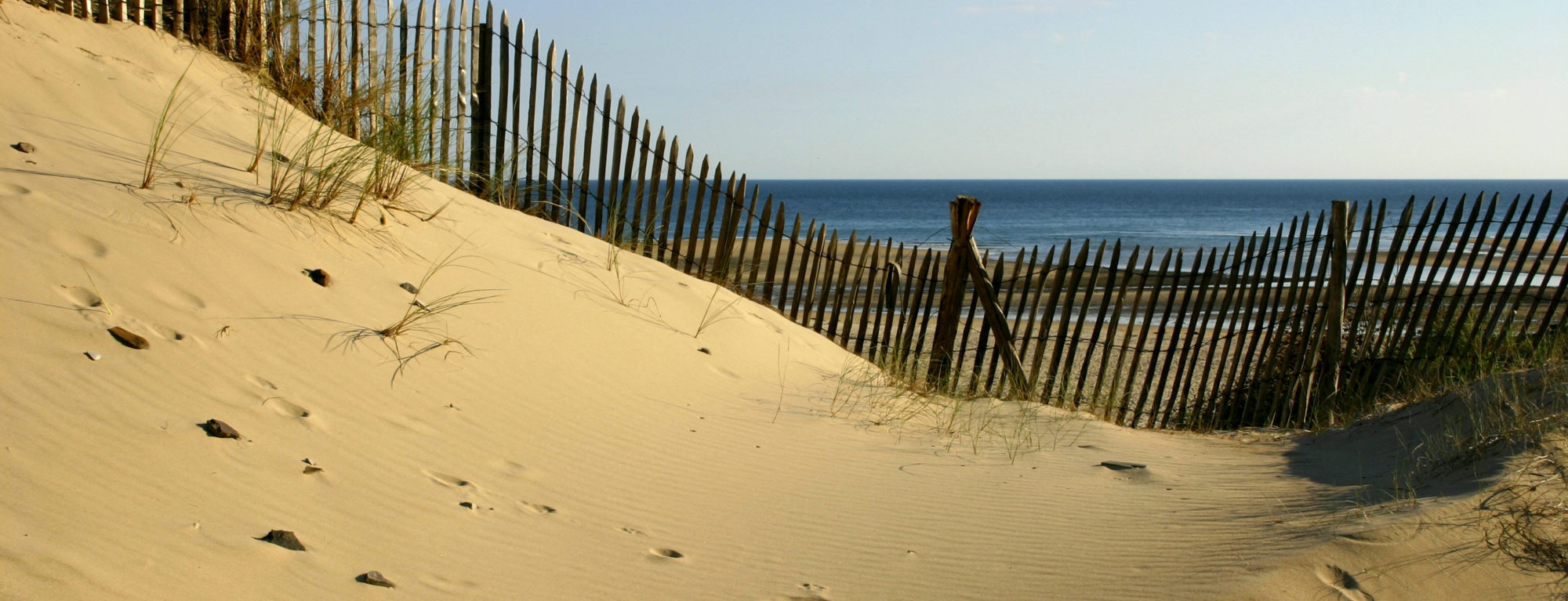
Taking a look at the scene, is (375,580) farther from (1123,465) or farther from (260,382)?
(1123,465)

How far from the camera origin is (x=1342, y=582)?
260 centimetres

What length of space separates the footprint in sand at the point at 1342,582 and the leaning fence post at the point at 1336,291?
3.74 m

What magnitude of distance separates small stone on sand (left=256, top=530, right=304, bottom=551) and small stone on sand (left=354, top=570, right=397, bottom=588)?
0.61 feet

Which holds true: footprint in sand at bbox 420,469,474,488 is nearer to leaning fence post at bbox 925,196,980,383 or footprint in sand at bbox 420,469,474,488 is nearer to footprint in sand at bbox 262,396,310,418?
footprint in sand at bbox 262,396,310,418

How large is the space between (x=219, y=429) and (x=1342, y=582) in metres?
3.19

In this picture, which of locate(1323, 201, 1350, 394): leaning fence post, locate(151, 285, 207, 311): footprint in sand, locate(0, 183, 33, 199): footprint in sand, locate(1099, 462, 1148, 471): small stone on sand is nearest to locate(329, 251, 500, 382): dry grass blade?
locate(151, 285, 207, 311): footprint in sand

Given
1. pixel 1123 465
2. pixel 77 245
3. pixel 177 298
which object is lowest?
pixel 1123 465

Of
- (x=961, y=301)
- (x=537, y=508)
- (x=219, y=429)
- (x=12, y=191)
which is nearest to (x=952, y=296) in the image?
(x=961, y=301)

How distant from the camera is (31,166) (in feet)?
12.3

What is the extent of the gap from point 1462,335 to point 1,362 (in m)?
7.63

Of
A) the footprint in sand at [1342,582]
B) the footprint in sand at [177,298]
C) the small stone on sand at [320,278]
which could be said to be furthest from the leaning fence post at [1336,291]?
the footprint in sand at [177,298]

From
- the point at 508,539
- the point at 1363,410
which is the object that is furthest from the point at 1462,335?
the point at 508,539

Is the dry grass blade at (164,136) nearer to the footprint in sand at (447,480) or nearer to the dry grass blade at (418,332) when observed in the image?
the dry grass blade at (418,332)

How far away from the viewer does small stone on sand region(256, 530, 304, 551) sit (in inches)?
91.6
